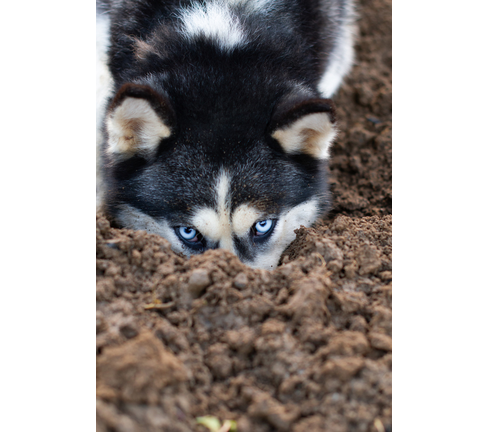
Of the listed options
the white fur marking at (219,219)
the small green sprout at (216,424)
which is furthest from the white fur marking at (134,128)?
the small green sprout at (216,424)

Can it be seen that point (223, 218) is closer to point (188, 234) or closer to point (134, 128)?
point (188, 234)

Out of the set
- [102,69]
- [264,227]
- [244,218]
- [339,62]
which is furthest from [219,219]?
[339,62]

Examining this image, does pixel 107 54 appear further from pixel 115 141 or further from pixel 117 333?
pixel 117 333

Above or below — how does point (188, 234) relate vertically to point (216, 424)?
above

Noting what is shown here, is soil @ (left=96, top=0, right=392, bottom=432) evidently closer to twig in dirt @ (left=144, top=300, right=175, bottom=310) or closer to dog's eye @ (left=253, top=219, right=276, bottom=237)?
twig in dirt @ (left=144, top=300, right=175, bottom=310)

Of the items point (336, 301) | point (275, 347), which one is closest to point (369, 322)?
point (336, 301)

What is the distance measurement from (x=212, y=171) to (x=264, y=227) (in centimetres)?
58

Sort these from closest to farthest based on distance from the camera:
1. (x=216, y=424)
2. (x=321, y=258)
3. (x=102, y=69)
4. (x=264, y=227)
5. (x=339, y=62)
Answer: (x=216, y=424) < (x=321, y=258) < (x=264, y=227) < (x=102, y=69) < (x=339, y=62)

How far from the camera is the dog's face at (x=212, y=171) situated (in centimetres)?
282

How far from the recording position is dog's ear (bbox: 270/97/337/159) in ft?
9.07

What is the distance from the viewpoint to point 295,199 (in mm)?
3191

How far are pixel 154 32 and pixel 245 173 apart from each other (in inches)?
57.4

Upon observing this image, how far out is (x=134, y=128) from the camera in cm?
Result: 288

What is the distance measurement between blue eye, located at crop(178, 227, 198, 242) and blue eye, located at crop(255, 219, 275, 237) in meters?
0.44
